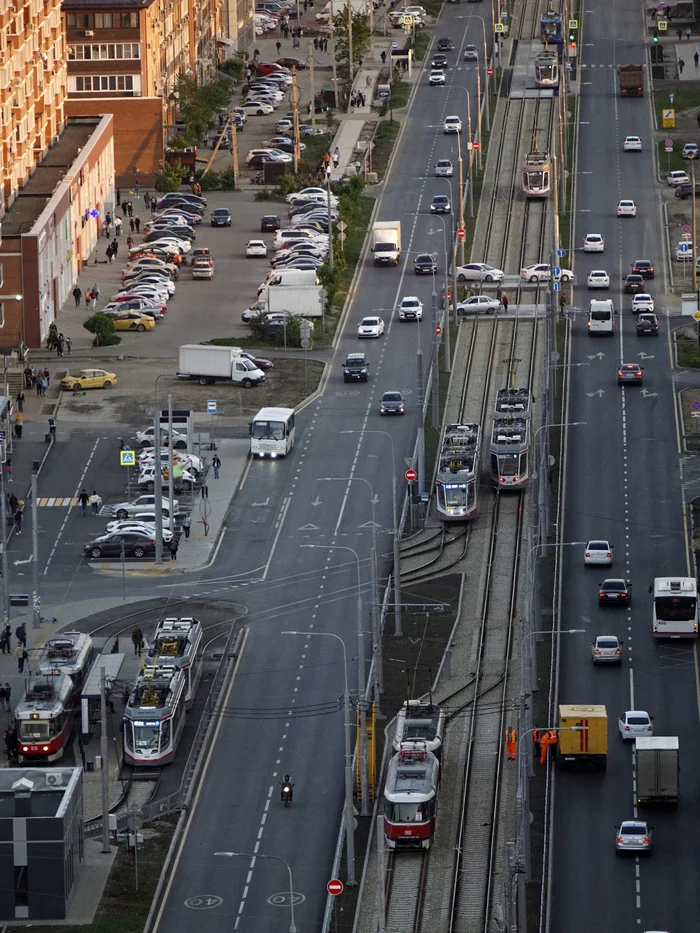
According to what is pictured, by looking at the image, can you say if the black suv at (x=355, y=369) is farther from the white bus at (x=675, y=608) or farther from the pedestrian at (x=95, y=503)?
the white bus at (x=675, y=608)

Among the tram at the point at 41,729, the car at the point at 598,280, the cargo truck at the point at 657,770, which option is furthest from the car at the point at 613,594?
the car at the point at 598,280

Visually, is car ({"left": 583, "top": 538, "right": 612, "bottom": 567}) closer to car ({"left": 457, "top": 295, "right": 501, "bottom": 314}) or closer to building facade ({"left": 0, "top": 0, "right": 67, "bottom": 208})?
car ({"left": 457, "top": 295, "right": 501, "bottom": 314})

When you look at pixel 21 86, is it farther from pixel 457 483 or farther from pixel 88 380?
pixel 457 483

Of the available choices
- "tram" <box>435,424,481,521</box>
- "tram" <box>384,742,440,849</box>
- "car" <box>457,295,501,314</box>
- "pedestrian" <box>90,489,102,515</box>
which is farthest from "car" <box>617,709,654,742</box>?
"car" <box>457,295,501,314</box>

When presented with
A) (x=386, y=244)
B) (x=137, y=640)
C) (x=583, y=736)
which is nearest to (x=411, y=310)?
(x=386, y=244)

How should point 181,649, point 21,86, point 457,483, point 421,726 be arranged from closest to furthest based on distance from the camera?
point 421,726 → point 181,649 → point 457,483 → point 21,86

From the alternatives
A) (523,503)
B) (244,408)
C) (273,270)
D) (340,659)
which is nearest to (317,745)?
(340,659)
